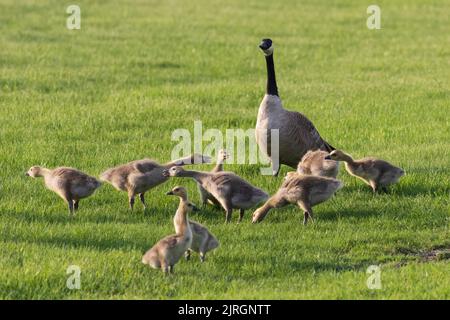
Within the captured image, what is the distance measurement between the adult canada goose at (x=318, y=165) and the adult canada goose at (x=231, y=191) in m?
1.31

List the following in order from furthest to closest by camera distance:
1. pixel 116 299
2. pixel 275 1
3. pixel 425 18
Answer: pixel 275 1 < pixel 425 18 < pixel 116 299

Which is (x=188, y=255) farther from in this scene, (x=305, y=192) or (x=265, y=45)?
(x=265, y=45)

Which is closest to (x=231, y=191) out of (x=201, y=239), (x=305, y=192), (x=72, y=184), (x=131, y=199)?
(x=305, y=192)

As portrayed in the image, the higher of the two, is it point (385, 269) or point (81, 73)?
point (81, 73)

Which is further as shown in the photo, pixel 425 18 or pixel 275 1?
pixel 275 1

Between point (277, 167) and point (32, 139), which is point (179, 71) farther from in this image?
point (277, 167)

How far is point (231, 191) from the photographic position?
11.2 m

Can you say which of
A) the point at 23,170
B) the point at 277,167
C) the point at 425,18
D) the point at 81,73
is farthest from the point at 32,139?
the point at 425,18

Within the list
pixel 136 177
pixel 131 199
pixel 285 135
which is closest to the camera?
pixel 136 177

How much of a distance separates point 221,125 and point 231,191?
212 inches

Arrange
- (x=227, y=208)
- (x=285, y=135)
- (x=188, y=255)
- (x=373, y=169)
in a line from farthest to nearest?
(x=285, y=135), (x=373, y=169), (x=227, y=208), (x=188, y=255)

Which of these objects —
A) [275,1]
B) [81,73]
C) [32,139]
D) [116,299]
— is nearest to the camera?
[116,299]

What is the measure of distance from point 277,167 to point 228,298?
474 cm

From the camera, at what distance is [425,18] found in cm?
2889
